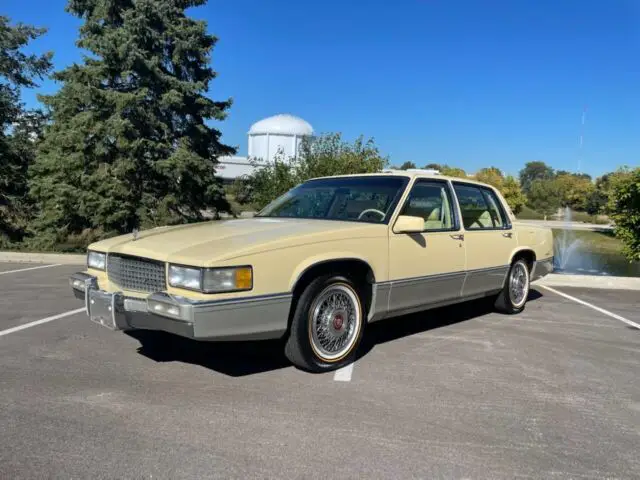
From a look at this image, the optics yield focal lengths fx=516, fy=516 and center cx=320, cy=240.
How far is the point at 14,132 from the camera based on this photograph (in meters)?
19.4

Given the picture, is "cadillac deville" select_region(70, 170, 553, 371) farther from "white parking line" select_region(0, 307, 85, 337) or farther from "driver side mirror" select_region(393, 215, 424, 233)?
"white parking line" select_region(0, 307, 85, 337)

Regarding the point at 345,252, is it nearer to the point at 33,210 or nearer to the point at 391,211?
the point at 391,211

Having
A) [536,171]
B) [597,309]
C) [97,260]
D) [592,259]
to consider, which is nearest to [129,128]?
[97,260]

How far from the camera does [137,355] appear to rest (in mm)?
4684

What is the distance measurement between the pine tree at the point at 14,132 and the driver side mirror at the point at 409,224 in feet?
59.1

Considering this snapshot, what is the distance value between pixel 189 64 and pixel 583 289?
47.7ft

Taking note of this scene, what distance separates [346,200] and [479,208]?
197cm

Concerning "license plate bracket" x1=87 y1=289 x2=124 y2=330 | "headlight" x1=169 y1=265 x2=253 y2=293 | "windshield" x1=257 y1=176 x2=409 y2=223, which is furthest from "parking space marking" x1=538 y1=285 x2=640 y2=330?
"license plate bracket" x1=87 y1=289 x2=124 y2=330

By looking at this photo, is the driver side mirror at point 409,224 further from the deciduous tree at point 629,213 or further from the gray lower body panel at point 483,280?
the deciduous tree at point 629,213

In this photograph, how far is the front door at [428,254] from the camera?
479 cm

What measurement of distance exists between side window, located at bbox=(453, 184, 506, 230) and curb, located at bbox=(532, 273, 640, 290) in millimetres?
3831

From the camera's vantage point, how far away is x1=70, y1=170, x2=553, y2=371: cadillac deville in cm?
368

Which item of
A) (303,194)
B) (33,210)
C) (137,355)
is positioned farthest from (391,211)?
(33,210)

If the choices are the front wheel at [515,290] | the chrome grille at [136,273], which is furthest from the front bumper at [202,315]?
the front wheel at [515,290]
